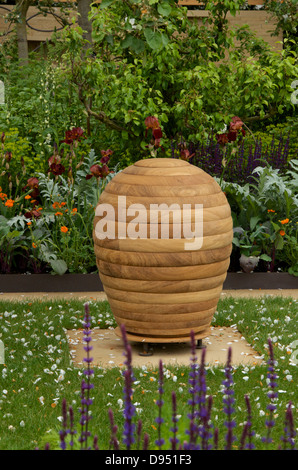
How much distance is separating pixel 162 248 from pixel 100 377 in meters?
0.89

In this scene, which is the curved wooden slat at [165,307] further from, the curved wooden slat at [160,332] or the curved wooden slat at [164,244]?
the curved wooden slat at [164,244]

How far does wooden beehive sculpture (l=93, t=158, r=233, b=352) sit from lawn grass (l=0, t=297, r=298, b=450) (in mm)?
380

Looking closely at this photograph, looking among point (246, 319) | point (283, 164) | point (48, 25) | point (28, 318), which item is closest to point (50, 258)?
point (28, 318)

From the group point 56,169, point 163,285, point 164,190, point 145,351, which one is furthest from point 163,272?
point 56,169

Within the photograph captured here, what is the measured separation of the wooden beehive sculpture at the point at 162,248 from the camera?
438cm

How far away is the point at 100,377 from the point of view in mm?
4188

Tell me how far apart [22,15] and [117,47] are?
319 centimetres

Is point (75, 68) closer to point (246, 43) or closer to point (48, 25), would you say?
point (246, 43)

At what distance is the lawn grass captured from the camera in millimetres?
3551

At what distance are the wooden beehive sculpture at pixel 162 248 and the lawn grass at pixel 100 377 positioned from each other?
0.38m

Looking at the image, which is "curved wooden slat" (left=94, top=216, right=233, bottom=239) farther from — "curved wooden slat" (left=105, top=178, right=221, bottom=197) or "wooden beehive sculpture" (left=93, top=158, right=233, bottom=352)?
"curved wooden slat" (left=105, top=178, right=221, bottom=197)

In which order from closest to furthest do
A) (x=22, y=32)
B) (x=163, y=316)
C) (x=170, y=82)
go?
(x=163, y=316) < (x=170, y=82) < (x=22, y=32)

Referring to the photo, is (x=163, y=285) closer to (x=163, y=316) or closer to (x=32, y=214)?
(x=163, y=316)

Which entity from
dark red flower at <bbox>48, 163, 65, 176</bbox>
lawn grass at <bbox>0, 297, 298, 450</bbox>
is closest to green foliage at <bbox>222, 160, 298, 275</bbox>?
lawn grass at <bbox>0, 297, 298, 450</bbox>
